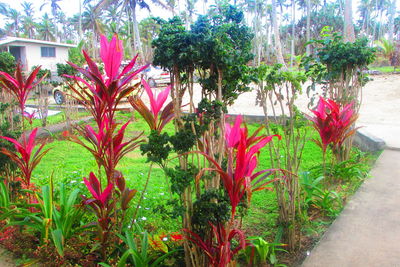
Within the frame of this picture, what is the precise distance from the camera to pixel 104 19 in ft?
175

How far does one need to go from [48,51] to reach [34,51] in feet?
3.96

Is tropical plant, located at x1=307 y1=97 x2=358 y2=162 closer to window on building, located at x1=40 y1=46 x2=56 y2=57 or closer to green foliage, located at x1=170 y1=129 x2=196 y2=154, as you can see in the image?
green foliage, located at x1=170 y1=129 x2=196 y2=154

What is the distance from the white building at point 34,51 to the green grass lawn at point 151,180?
18.8 metres

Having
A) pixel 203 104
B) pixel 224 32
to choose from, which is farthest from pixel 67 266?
pixel 224 32

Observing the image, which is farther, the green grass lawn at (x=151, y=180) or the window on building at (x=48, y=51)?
the window on building at (x=48, y=51)

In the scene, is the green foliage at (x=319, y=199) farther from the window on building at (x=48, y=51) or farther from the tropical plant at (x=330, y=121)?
the window on building at (x=48, y=51)

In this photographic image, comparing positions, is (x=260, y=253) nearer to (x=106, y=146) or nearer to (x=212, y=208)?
(x=212, y=208)

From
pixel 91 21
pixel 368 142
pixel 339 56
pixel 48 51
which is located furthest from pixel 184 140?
pixel 91 21

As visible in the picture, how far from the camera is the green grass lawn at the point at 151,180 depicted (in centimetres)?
345

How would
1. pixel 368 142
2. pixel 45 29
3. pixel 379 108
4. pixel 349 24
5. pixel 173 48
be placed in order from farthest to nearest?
1. pixel 45 29
2. pixel 349 24
3. pixel 379 108
4. pixel 368 142
5. pixel 173 48

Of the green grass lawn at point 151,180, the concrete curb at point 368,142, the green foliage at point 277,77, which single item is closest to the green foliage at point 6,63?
the green grass lawn at point 151,180

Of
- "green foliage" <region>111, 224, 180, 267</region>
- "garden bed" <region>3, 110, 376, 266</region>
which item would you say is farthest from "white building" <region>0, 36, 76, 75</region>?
"green foliage" <region>111, 224, 180, 267</region>

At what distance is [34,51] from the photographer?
24984mm

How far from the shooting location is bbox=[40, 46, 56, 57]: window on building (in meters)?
25.7
